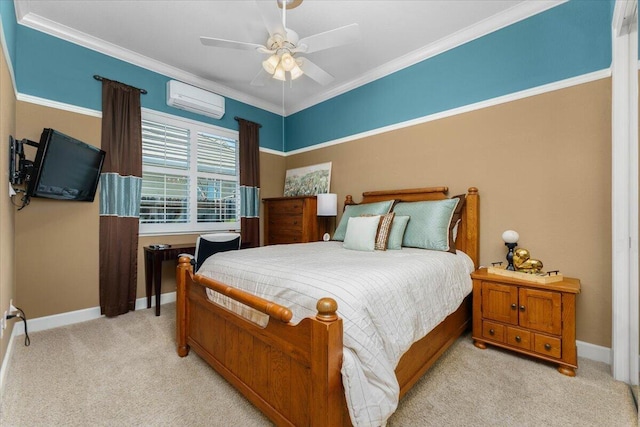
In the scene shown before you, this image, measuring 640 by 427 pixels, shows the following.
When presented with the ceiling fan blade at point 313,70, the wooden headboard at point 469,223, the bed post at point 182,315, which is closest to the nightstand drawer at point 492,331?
the wooden headboard at point 469,223

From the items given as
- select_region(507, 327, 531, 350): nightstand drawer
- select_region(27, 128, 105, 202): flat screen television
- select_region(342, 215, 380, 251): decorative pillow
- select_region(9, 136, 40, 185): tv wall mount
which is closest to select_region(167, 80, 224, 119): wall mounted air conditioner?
select_region(27, 128, 105, 202): flat screen television

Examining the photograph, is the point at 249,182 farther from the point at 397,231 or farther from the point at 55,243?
the point at 397,231

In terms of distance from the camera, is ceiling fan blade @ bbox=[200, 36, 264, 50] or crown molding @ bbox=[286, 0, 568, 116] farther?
crown molding @ bbox=[286, 0, 568, 116]

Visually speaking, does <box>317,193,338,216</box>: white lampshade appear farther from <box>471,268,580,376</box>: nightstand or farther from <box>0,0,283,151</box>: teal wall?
<box>0,0,283,151</box>: teal wall

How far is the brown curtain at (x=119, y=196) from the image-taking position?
295 cm

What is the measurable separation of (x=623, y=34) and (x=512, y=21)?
88 cm

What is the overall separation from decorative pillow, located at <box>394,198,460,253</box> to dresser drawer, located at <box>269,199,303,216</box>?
5.13 feet

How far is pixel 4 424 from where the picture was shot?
145 cm

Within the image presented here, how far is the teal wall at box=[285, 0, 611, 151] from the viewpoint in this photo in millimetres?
2197

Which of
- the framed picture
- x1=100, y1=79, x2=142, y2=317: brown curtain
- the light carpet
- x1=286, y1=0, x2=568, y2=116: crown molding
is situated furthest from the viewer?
the framed picture

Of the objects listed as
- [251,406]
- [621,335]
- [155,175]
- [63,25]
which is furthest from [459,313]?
[63,25]

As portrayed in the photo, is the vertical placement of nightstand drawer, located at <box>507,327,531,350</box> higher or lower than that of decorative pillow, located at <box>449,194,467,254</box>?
lower

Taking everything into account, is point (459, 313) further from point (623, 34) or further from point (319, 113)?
point (319, 113)

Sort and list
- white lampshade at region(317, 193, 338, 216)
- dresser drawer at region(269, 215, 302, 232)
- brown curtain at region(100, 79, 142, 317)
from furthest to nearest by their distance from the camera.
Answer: dresser drawer at region(269, 215, 302, 232) → white lampshade at region(317, 193, 338, 216) → brown curtain at region(100, 79, 142, 317)
